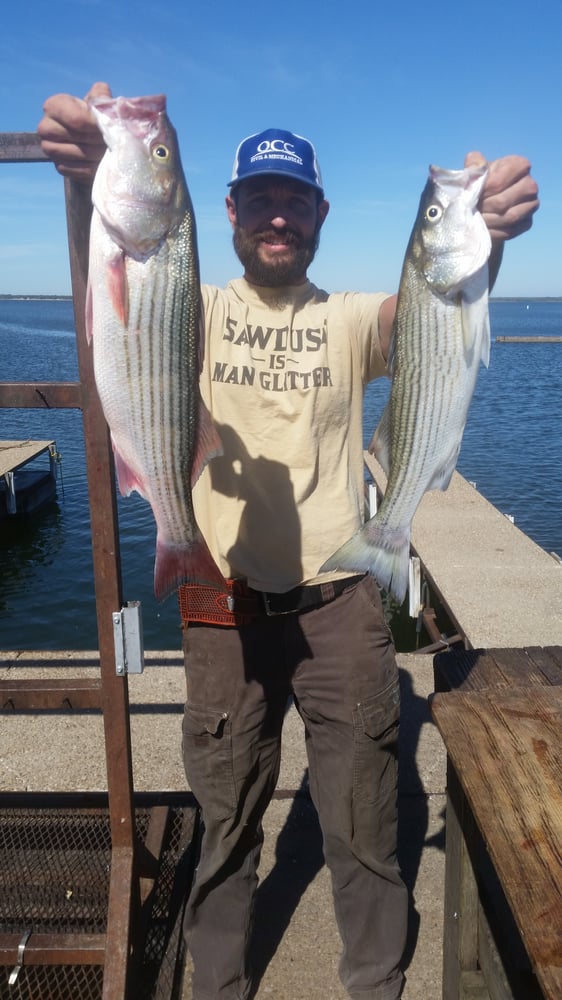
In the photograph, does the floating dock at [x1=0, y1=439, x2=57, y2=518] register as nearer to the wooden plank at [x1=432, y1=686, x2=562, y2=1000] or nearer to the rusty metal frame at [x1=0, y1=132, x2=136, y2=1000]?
the rusty metal frame at [x1=0, y1=132, x2=136, y2=1000]

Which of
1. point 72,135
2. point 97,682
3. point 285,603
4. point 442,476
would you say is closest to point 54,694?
point 97,682

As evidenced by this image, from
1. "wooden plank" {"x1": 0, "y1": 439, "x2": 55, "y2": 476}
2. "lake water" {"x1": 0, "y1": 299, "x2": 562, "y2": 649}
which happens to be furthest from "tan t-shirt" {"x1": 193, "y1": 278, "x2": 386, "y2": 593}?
"wooden plank" {"x1": 0, "y1": 439, "x2": 55, "y2": 476}

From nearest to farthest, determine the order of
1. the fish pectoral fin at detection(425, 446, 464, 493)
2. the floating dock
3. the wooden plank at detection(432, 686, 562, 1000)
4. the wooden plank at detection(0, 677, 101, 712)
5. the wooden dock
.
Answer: the wooden plank at detection(432, 686, 562, 1000) < the fish pectoral fin at detection(425, 446, 464, 493) < the wooden plank at detection(0, 677, 101, 712) < the floating dock < the wooden dock

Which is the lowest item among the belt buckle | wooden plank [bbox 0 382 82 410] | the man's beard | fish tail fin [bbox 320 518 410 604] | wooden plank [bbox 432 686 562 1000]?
wooden plank [bbox 432 686 562 1000]

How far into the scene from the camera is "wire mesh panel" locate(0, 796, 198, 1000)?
10.1 feet

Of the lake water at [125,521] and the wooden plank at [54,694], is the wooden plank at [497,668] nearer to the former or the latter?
the wooden plank at [54,694]

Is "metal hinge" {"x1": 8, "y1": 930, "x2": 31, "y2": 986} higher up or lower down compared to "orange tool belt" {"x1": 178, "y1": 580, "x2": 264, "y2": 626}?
lower down

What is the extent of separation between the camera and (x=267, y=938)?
3.33 meters

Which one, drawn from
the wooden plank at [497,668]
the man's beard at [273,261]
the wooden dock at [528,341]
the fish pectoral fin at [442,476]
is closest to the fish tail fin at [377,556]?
the fish pectoral fin at [442,476]

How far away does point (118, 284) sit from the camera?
2.16 meters

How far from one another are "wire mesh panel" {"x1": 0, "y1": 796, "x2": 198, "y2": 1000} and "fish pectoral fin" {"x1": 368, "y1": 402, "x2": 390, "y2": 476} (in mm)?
2145

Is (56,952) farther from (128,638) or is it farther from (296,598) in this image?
(296,598)

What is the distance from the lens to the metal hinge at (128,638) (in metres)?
2.90

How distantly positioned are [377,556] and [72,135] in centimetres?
174
